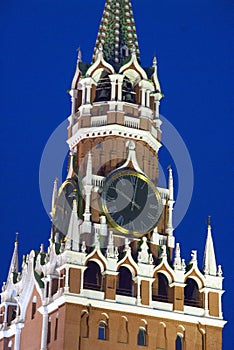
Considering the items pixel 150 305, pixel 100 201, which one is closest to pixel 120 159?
pixel 100 201

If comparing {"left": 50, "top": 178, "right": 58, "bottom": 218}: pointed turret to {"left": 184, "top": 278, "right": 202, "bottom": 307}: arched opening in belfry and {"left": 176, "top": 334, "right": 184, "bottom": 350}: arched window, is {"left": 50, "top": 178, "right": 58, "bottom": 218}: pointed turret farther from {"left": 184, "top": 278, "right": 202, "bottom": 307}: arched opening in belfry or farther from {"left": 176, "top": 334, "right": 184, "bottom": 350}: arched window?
{"left": 176, "top": 334, "right": 184, "bottom": 350}: arched window

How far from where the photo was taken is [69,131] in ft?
309

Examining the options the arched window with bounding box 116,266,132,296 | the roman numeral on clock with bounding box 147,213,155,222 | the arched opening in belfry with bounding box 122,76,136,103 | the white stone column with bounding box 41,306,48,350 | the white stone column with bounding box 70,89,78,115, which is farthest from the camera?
the white stone column with bounding box 70,89,78,115

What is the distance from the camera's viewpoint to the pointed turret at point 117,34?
94.9 m

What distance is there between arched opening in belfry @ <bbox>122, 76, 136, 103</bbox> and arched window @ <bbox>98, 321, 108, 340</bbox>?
53.3 feet

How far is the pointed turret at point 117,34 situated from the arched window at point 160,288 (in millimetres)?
15232

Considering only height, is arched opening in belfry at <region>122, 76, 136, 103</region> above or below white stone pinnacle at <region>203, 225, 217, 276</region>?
above

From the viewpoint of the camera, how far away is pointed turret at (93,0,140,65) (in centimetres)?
9488

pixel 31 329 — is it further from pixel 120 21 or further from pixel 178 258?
pixel 120 21

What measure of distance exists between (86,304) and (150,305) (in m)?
4.22

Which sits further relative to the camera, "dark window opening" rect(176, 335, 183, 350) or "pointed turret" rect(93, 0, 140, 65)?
"pointed turret" rect(93, 0, 140, 65)

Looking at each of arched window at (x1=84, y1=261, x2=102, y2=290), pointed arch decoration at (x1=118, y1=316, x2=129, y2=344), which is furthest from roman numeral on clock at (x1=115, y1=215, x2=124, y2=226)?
pointed arch decoration at (x1=118, y1=316, x2=129, y2=344)

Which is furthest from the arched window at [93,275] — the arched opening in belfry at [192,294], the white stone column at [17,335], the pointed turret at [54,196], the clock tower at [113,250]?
the pointed turret at [54,196]

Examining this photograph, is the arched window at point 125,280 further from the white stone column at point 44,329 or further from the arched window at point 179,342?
the white stone column at point 44,329
